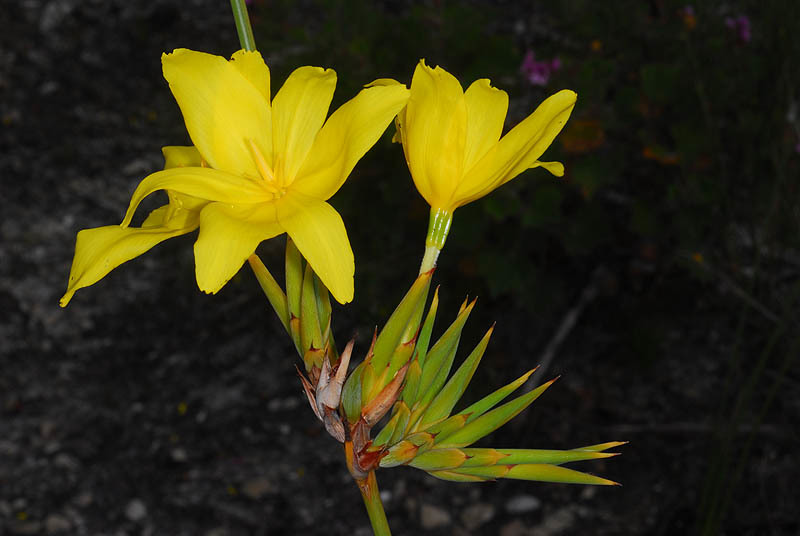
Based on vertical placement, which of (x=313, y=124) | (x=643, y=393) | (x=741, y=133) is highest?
(x=313, y=124)

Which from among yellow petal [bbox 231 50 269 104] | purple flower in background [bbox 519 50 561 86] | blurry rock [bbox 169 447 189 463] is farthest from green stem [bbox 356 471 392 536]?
blurry rock [bbox 169 447 189 463]

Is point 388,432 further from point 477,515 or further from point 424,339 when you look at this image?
point 477,515

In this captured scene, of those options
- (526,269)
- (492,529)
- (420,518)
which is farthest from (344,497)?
(526,269)

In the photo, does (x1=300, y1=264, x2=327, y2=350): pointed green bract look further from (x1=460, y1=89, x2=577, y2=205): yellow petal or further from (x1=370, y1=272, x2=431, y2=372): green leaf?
(x1=460, y1=89, x2=577, y2=205): yellow petal

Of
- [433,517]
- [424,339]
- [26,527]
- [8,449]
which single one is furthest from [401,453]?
[8,449]

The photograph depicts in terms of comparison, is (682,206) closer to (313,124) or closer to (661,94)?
(661,94)

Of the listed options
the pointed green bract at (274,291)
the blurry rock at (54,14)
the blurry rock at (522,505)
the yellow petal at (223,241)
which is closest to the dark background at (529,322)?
the blurry rock at (522,505)

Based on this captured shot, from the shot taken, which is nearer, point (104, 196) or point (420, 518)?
point (420, 518)

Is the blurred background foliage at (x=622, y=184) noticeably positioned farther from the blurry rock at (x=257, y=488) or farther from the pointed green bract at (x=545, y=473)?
the pointed green bract at (x=545, y=473)
